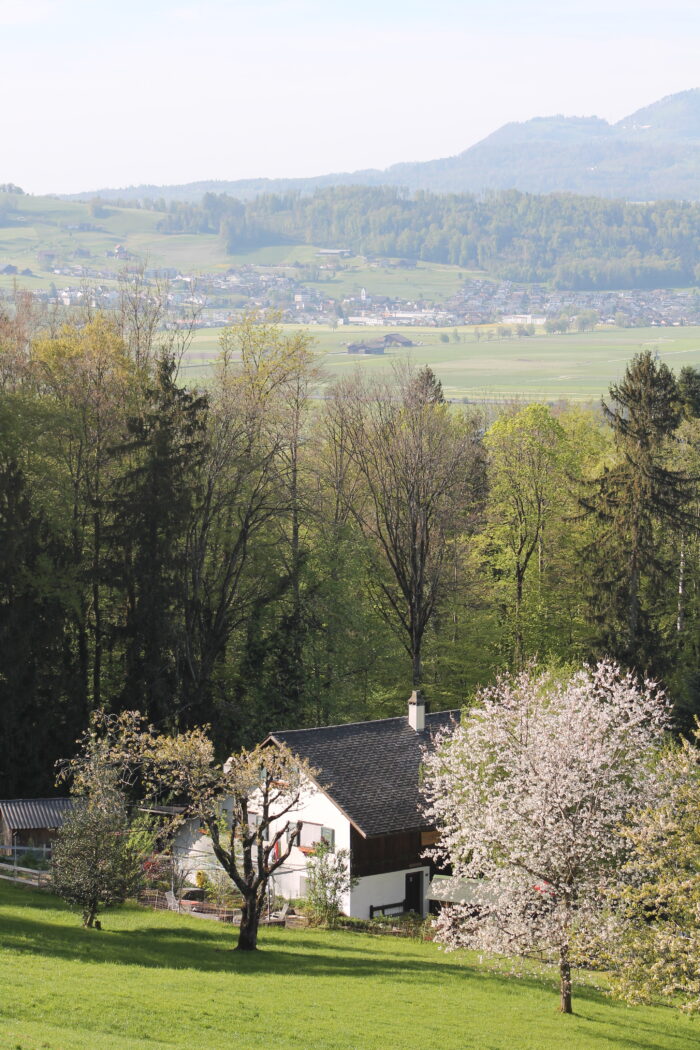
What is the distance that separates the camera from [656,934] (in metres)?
25.3

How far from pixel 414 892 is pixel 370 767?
4197mm

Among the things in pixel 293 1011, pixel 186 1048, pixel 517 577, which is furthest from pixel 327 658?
pixel 186 1048

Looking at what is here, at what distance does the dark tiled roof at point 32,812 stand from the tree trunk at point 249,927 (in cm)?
1404

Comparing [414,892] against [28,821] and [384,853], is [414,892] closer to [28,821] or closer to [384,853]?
[384,853]

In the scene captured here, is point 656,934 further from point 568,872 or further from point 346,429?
point 346,429

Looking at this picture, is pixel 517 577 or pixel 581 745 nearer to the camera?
pixel 581 745

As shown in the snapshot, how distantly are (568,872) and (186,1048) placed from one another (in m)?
11.0

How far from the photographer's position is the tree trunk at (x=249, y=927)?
32.2 metres

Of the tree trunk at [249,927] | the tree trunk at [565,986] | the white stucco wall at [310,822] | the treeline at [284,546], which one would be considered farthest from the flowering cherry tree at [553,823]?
the treeline at [284,546]

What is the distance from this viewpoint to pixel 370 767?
42.6 meters

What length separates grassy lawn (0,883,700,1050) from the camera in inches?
958

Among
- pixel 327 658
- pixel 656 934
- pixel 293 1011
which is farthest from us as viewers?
pixel 327 658

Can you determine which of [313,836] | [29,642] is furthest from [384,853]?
[29,642]

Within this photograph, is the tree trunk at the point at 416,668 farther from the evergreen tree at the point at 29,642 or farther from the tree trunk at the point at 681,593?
the evergreen tree at the point at 29,642
